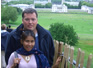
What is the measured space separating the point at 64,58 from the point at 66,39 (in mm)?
1819

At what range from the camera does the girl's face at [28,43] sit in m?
1.29

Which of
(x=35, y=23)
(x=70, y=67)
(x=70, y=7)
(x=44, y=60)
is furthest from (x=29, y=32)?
(x=70, y=7)

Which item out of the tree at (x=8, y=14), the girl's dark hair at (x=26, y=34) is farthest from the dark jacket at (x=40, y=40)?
the tree at (x=8, y=14)

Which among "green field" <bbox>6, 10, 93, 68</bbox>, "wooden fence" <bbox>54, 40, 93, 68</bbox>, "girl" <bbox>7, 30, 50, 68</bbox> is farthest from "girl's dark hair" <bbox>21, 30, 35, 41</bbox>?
"green field" <bbox>6, 10, 93, 68</bbox>

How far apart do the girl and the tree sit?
256 inches

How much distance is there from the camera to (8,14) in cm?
856

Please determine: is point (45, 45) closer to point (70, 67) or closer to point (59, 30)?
point (70, 67)

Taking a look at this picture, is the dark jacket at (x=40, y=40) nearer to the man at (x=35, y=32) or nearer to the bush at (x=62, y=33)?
the man at (x=35, y=32)

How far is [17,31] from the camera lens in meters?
1.47

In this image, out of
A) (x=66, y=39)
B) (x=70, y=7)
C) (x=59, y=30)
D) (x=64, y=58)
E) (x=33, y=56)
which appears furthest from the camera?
(x=70, y=7)

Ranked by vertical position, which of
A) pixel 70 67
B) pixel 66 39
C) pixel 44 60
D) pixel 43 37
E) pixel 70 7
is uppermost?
pixel 43 37

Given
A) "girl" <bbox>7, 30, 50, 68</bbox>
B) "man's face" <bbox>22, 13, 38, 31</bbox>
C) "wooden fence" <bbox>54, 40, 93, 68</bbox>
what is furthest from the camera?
"wooden fence" <bbox>54, 40, 93, 68</bbox>

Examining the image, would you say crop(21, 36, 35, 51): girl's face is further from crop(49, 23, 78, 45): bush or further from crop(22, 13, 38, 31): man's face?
crop(49, 23, 78, 45): bush

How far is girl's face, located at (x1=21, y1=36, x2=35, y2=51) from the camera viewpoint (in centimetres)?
129
